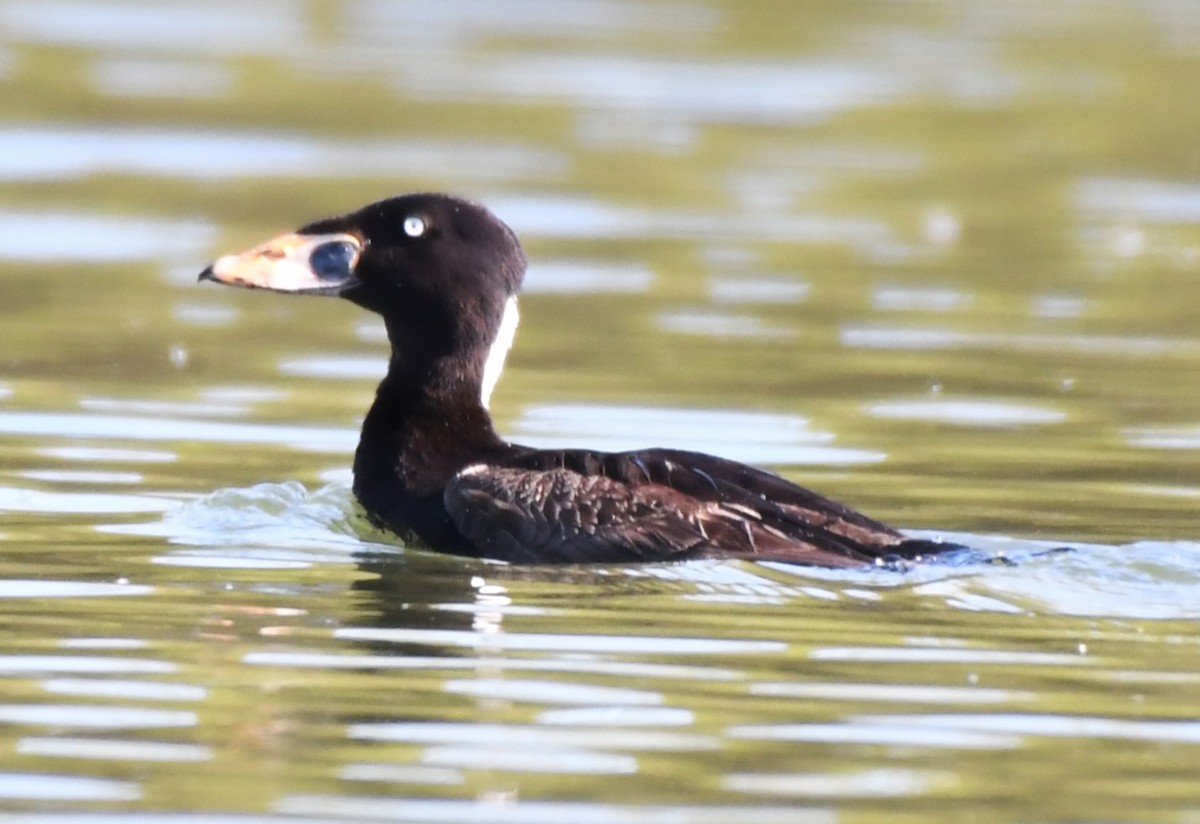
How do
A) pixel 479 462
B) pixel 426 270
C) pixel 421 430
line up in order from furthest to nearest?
pixel 426 270
pixel 421 430
pixel 479 462

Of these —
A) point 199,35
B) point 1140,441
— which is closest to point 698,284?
point 1140,441

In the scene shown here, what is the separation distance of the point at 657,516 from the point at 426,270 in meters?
1.52

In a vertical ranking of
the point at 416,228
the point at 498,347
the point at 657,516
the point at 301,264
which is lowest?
the point at 657,516

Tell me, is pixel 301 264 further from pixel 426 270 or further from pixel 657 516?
pixel 657 516

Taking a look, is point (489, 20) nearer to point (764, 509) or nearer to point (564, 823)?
point (764, 509)

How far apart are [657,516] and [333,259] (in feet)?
5.89

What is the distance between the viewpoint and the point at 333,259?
408 inches

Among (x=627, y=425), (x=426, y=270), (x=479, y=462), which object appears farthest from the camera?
(x=627, y=425)

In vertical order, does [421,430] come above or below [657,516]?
above

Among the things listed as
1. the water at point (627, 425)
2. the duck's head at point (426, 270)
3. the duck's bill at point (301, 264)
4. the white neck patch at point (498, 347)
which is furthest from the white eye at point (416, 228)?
the water at point (627, 425)

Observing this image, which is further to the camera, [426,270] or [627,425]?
[627,425]

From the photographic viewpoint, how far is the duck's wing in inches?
361

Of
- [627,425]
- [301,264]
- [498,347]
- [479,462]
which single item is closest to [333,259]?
[301,264]

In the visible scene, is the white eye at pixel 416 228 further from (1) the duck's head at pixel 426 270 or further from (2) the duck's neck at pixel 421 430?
(2) the duck's neck at pixel 421 430
